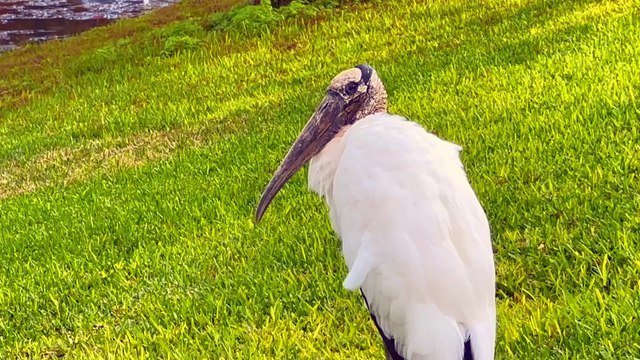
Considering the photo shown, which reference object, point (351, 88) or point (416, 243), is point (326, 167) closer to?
point (351, 88)

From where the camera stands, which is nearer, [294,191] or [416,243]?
[416,243]

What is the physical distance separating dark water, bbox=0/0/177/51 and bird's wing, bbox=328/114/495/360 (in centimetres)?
1836

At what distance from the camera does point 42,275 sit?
5316mm

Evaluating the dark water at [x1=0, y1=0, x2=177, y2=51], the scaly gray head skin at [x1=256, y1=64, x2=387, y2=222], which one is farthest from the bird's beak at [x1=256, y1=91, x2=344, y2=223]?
the dark water at [x1=0, y1=0, x2=177, y2=51]

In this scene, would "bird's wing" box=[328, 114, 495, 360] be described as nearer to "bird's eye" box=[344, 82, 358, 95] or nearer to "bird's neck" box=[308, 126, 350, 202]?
"bird's neck" box=[308, 126, 350, 202]

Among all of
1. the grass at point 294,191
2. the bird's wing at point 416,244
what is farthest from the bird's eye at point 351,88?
the grass at point 294,191

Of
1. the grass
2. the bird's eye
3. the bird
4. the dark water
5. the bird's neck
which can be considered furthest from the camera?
the dark water

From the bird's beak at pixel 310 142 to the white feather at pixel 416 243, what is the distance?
1.18ft

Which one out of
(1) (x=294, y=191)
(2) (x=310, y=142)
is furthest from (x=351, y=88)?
(1) (x=294, y=191)

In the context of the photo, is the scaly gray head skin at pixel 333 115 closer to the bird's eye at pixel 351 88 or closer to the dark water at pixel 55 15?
the bird's eye at pixel 351 88

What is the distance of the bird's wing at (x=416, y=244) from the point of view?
244 cm

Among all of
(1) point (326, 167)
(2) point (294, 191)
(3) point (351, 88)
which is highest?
(3) point (351, 88)

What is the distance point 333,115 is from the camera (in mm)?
3260

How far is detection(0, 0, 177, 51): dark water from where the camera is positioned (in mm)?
21306
